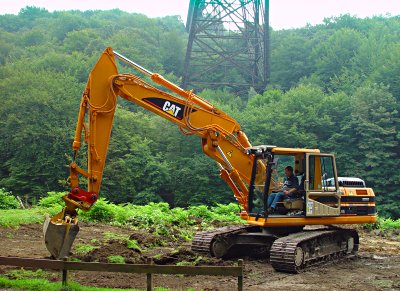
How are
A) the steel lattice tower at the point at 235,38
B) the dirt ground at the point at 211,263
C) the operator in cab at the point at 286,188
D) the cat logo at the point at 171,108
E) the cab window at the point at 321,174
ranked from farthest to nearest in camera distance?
the steel lattice tower at the point at 235,38
the cab window at the point at 321,174
the operator in cab at the point at 286,188
the cat logo at the point at 171,108
the dirt ground at the point at 211,263

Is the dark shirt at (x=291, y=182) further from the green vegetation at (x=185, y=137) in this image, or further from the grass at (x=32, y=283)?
the green vegetation at (x=185, y=137)

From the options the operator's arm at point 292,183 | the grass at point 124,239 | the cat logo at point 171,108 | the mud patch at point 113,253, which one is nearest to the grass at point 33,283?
the mud patch at point 113,253

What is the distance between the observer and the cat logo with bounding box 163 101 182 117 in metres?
12.2

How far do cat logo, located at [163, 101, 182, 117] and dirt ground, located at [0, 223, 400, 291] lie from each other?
2.91 meters

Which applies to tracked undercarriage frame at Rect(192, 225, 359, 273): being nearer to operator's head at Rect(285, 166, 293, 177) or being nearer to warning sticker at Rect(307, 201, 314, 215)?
warning sticker at Rect(307, 201, 314, 215)

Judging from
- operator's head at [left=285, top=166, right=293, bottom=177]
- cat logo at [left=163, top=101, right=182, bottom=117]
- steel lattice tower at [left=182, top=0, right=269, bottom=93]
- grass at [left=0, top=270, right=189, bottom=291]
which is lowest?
grass at [left=0, top=270, right=189, bottom=291]

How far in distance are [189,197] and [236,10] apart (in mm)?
14186

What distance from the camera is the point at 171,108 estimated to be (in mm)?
12273

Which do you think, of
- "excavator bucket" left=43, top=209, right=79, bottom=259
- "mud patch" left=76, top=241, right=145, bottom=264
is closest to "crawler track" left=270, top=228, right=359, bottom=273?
"mud patch" left=76, top=241, right=145, bottom=264

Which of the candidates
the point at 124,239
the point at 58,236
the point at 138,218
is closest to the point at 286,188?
the point at 124,239

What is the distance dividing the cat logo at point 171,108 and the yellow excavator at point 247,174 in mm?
21

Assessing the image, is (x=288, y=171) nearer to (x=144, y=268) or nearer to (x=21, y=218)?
(x=144, y=268)

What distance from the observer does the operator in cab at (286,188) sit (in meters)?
12.4

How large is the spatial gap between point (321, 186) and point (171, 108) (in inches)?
146
